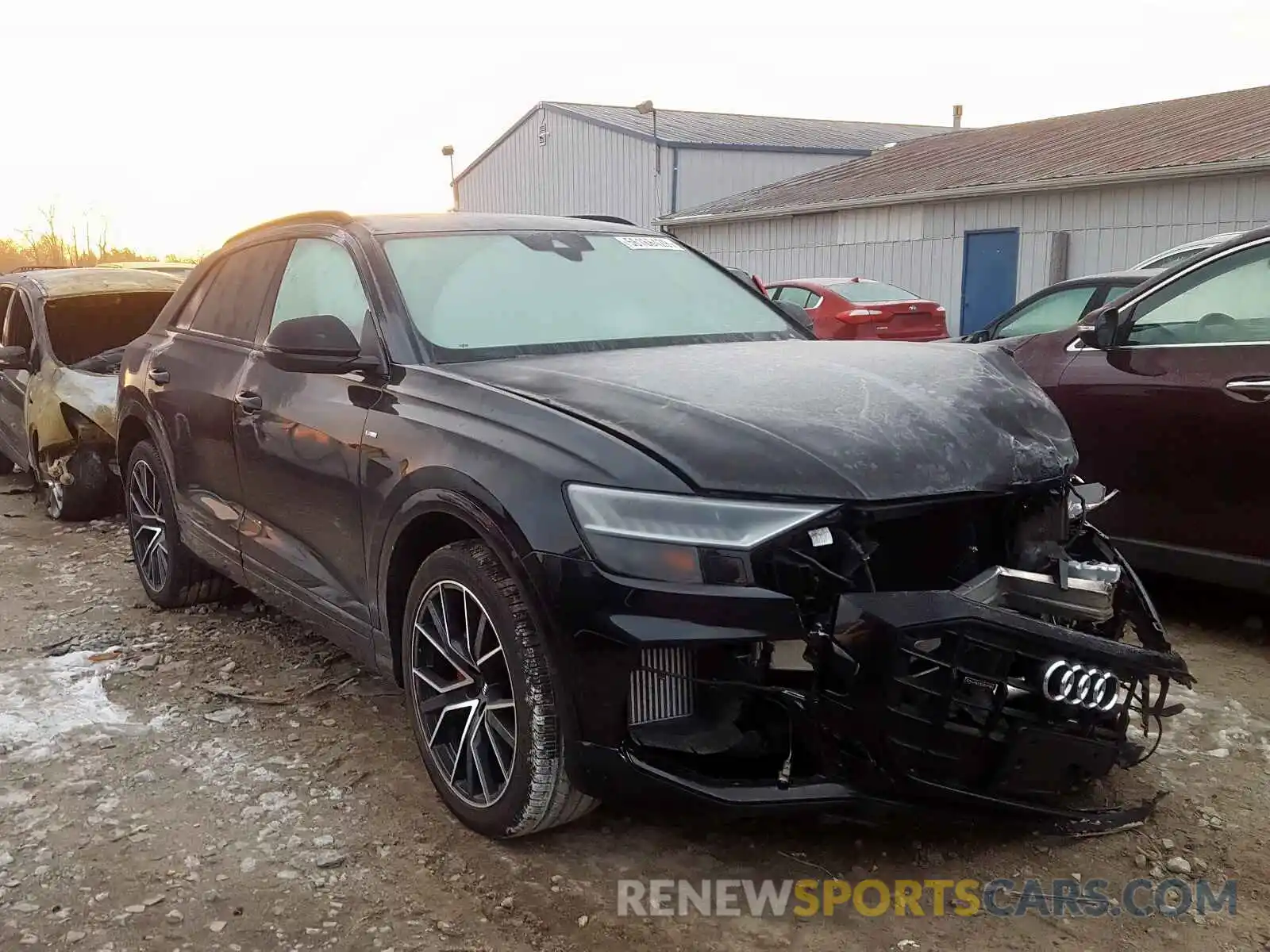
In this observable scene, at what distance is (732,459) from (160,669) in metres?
2.95

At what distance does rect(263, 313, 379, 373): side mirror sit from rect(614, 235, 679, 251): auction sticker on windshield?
4.14ft

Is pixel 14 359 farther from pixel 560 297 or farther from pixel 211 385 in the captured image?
pixel 560 297

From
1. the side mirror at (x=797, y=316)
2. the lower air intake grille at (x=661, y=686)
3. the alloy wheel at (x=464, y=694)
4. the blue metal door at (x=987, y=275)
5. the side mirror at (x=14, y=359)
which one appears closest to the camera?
the lower air intake grille at (x=661, y=686)

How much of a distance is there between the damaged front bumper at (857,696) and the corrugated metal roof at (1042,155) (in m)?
13.6

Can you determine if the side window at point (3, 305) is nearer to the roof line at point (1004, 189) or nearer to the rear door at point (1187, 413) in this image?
the rear door at point (1187, 413)

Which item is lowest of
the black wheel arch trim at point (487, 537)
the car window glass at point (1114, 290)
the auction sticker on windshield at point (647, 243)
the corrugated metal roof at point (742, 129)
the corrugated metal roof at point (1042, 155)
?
the black wheel arch trim at point (487, 537)

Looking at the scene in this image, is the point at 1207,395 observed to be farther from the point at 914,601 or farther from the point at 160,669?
the point at 160,669

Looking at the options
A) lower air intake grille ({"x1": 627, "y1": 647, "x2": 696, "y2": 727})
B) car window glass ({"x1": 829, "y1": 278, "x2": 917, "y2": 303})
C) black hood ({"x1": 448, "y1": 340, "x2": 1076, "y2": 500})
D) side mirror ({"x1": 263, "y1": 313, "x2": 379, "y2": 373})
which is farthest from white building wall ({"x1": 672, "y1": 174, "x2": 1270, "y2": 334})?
lower air intake grille ({"x1": 627, "y1": 647, "x2": 696, "y2": 727})

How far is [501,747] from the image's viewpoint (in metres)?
2.88

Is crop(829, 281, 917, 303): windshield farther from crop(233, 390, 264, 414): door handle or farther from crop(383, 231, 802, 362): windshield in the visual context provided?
crop(233, 390, 264, 414): door handle

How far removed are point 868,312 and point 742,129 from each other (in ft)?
70.7

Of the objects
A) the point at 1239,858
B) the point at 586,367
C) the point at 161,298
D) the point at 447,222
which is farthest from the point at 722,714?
the point at 161,298

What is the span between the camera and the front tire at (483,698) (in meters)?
2.69

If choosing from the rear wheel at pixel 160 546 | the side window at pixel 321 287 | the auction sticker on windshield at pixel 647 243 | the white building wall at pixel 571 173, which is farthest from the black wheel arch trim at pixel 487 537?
the white building wall at pixel 571 173
